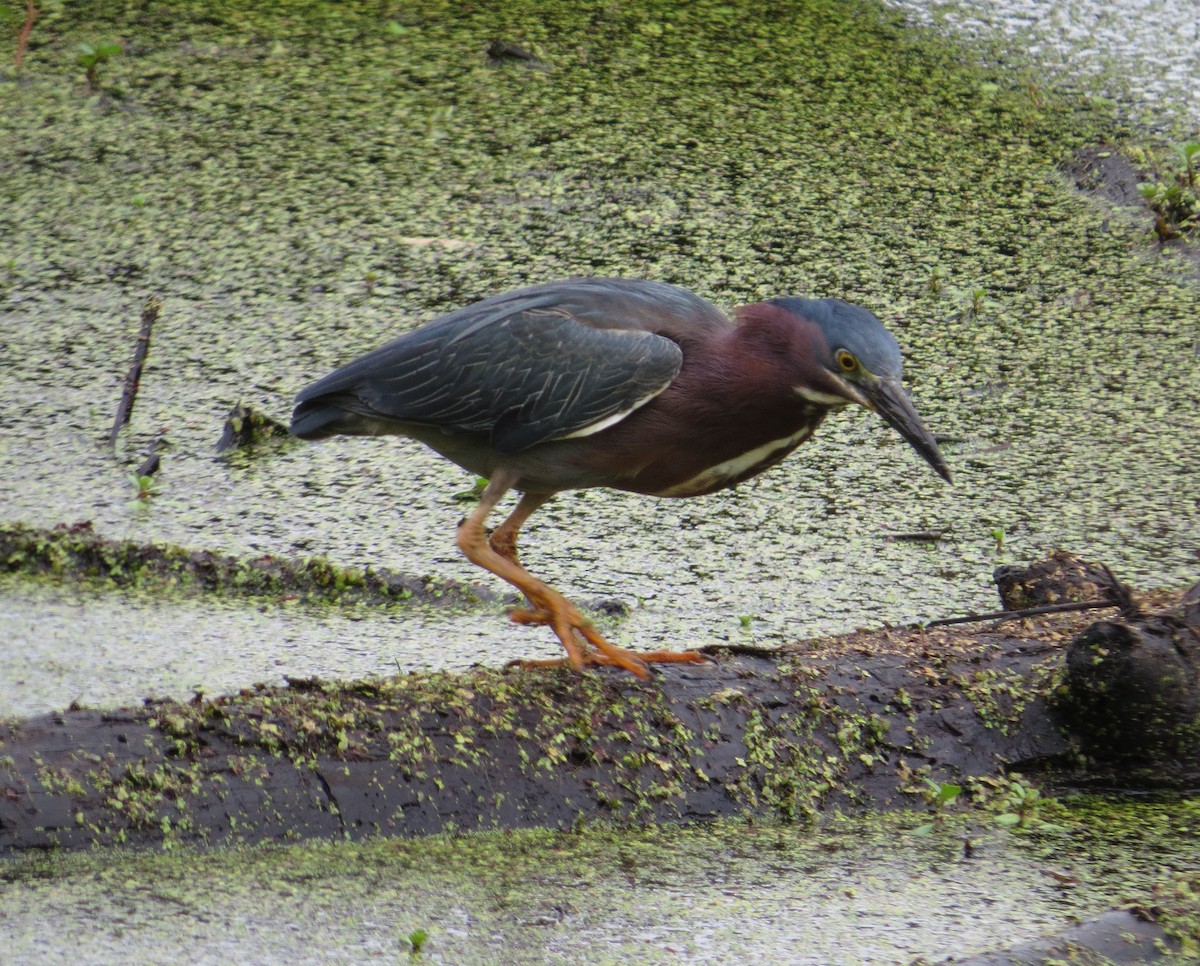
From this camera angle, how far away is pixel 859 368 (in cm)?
244

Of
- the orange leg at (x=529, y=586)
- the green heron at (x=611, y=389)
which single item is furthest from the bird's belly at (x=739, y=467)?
the orange leg at (x=529, y=586)

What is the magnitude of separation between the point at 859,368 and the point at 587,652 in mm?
680

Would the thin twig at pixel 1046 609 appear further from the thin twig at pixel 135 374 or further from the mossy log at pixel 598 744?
the thin twig at pixel 135 374

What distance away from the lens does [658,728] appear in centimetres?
213

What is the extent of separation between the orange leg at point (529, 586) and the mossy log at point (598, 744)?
162mm

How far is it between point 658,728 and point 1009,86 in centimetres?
361

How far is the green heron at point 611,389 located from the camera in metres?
2.50

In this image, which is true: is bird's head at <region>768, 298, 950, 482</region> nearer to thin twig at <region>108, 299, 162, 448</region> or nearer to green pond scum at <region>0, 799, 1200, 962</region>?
green pond scum at <region>0, 799, 1200, 962</region>

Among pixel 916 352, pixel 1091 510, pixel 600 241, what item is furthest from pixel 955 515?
pixel 600 241

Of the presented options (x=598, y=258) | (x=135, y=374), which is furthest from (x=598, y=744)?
(x=598, y=258)

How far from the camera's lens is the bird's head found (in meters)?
2.42

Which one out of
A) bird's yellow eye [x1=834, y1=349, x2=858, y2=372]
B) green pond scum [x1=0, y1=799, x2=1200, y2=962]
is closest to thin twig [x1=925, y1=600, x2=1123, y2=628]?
green pond scum [x1=0, y1=799, x2=1200, y2=962]

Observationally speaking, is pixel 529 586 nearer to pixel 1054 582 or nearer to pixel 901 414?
pixel 901 414

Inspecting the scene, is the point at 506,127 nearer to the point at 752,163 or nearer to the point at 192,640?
the point at 752,163
